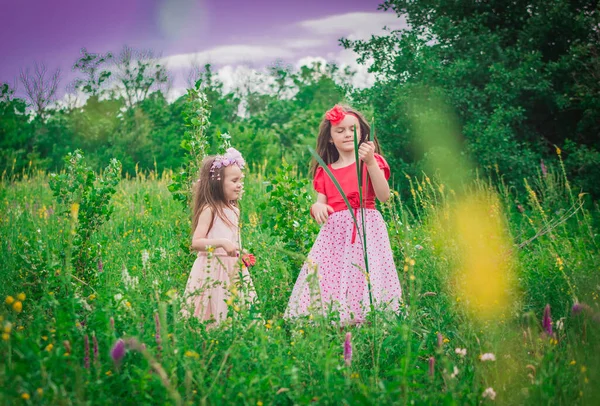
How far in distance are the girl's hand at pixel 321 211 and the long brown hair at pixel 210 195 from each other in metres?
0.65

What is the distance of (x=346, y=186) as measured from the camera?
337 centimetres

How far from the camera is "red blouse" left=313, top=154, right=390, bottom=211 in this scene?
3.35 m

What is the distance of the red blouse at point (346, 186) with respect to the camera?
335 centimetres

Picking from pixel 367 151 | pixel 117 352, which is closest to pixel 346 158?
pixel 367 151

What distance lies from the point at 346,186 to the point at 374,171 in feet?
0.89

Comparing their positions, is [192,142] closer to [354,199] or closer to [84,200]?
[84,200]

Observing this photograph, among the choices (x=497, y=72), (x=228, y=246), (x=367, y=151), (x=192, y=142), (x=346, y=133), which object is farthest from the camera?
(x=497, y=72)

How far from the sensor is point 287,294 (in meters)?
3.59

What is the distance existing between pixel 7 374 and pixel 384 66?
6462mm

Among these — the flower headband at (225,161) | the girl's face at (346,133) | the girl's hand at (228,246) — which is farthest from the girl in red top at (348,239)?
the flower headband at (225,161)

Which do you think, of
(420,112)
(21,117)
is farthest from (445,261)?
(21,117)

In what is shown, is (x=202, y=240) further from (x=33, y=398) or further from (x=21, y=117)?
(x=21, y=117)

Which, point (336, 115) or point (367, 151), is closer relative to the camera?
point (367, 151)

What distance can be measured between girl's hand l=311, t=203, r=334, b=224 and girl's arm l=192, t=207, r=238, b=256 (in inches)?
22.8
